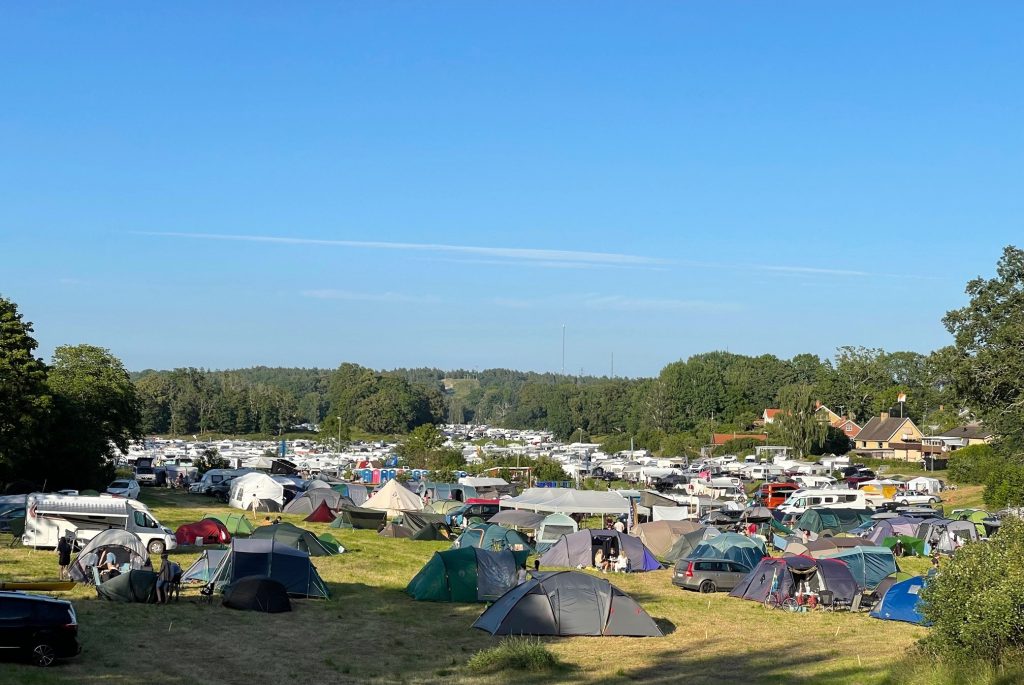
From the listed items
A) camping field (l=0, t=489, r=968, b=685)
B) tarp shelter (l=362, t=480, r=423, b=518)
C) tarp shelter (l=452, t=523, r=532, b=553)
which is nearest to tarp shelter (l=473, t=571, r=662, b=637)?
camping field (l=0, t=489, r=968, b=685)

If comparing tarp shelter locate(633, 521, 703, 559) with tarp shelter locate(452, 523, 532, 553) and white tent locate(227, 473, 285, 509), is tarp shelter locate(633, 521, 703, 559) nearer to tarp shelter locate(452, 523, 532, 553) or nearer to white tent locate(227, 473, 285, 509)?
tarp shelter locate(452, 523, 532, 553)

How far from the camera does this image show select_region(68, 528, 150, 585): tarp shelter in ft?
73.1

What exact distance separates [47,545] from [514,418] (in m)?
171

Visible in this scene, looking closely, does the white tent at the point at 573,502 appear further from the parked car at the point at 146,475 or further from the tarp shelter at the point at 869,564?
the parked car at the point at 146,475

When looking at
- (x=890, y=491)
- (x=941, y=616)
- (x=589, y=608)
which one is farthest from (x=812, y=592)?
(x=890, y=491)

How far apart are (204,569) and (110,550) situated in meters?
2.03

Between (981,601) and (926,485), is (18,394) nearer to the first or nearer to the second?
(981,601)

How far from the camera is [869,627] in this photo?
2095 cm

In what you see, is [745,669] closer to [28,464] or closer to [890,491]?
[28,464]

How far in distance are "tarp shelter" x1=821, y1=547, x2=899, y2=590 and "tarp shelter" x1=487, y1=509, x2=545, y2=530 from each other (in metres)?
12.9

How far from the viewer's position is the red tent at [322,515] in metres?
41.8

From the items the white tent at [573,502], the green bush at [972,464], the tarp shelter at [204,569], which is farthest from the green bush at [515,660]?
the green bush at [972,464]

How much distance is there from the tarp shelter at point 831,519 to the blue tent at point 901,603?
19.6 m

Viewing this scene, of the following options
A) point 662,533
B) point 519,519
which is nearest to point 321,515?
point 519,519
